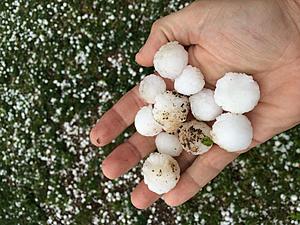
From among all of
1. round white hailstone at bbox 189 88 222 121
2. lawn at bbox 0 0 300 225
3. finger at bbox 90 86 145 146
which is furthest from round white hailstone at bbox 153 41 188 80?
lawn at bbox 0 0 300 225

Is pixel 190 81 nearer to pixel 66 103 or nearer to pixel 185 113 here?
pixel 185 113

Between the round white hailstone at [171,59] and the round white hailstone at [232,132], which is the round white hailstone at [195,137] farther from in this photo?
the round white hailstone at [171,59]

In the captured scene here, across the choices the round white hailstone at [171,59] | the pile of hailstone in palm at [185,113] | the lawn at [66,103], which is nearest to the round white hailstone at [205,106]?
the pile of hailstone in palm at [185,113]

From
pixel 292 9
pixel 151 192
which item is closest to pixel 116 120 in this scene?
pixel 151 192

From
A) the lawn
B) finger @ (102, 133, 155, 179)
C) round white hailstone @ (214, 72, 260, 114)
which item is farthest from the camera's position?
the lawn

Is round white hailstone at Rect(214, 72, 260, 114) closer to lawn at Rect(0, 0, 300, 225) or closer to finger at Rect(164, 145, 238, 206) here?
finger at Rect(164, 145, 238, 206)

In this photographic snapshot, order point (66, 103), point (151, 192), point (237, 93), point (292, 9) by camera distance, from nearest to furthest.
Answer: point (237, 93) < point (292, 9) < point (151, 192) < point (66, 103)
